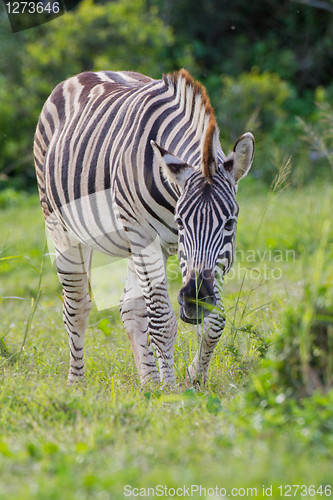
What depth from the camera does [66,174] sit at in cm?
538

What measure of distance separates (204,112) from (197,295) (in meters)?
1.28

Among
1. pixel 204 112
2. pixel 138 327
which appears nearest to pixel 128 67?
pixel 138 327

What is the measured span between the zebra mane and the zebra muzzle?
0.58 metres

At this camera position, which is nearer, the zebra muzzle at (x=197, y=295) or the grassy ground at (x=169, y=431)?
the grassy ground at (x=169, y=431)

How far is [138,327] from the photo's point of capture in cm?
535

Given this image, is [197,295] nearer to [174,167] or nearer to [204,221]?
[204,221]

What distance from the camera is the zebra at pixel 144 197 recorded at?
3.95 metres

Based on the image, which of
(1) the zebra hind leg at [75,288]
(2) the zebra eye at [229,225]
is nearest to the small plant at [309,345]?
(2) the zebra eye at [229,225]

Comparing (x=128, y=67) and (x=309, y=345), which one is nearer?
(x=309, y=345)

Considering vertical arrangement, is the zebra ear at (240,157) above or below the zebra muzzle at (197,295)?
above

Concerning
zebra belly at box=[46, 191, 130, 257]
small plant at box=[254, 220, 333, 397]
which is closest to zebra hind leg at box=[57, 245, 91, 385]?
zebra belly at box=[46, 191, 130, 257]

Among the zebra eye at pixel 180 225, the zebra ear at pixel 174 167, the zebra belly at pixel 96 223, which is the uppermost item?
the zebra ear at pixel 174 167

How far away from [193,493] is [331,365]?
37.0 inches

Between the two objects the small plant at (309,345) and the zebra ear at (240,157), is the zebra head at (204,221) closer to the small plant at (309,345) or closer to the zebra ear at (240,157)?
the zebra ear at (240,157)
